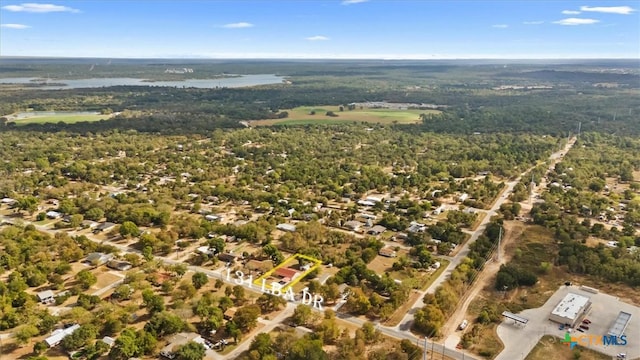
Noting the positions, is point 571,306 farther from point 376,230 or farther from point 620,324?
point 376,230

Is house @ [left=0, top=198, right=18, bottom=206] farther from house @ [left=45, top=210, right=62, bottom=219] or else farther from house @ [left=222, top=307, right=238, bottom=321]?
house @ [left=222, top=307, right=238, bottom=321]

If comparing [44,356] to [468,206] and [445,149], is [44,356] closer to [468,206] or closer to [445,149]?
[468,206]

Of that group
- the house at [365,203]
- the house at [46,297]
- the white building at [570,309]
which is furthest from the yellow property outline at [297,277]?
the white building at [570,309]

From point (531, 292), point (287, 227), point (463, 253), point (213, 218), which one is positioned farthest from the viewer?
point (213, 218)

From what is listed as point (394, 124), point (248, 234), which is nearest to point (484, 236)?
point (248, 234)

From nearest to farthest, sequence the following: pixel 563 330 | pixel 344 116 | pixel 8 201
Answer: pixel 563 330 → pixel 8 201 → pixel 344 116

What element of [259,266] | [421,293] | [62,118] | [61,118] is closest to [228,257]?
[259,266]

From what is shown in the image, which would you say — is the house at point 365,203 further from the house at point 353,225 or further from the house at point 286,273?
the house at point 286,273
